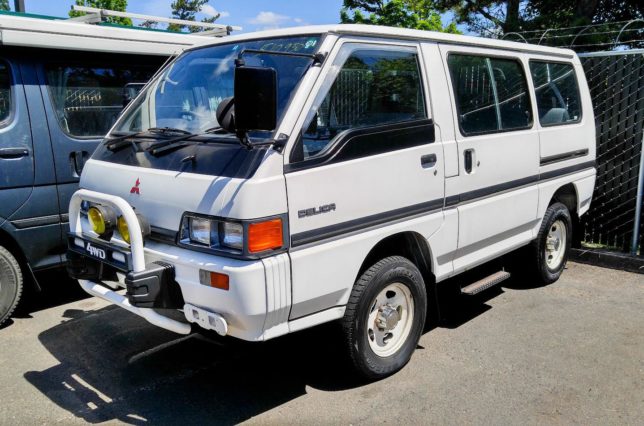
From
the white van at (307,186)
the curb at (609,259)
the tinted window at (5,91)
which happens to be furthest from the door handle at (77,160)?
the curb at (609,259)

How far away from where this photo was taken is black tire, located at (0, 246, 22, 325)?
4594 mm

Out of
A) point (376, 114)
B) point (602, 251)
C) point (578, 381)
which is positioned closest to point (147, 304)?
point (376, 114)

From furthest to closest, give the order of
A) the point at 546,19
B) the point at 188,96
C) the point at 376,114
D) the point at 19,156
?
the point at 546,19
the point at 19,156
the point at 188,96
the point at 376,114

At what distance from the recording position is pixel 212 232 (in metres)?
3.07

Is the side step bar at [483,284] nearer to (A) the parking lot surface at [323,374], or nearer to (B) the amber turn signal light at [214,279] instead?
(A) the parking lot surface at [323,374]

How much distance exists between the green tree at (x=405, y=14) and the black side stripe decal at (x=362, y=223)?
16.8 metres

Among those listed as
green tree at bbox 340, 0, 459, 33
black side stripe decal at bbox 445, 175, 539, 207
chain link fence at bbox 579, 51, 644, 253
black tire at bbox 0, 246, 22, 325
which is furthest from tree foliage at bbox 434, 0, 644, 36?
black tire at bbox 0, 246, 22, 325

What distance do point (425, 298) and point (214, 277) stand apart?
1.61 m

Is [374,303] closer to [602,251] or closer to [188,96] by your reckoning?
[188,96]

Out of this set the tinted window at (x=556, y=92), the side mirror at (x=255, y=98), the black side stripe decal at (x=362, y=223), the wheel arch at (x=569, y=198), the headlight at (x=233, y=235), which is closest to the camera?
the side mirror at (x=255, y=98)

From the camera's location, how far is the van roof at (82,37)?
177 inches

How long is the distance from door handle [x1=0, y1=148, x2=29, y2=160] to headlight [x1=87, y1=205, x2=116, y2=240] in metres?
1.45

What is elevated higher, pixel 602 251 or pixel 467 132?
pixel 467 132

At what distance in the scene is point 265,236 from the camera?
299 centimetres
